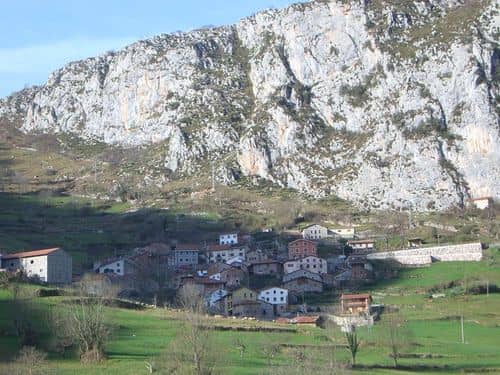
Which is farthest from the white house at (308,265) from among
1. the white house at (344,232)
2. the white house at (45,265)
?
the white house at (45,265)

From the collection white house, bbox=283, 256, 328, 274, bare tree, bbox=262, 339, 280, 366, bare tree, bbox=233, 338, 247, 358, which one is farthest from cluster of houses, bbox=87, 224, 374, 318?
bare tree, bbox=262, 339, 280, 366

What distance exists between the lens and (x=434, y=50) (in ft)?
533

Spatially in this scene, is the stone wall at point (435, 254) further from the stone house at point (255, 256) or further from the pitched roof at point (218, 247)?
the pitched roof at point (218, 247)

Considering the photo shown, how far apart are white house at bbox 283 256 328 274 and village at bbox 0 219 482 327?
0.37 ft

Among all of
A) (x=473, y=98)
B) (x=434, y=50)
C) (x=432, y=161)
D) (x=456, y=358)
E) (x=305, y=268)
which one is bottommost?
(x=456, y=358)

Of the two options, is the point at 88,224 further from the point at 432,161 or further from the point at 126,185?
the point at 432,161

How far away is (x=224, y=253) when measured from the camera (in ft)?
392

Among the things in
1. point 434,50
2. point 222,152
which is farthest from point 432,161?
point 222,152

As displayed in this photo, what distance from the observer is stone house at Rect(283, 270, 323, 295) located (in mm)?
102688

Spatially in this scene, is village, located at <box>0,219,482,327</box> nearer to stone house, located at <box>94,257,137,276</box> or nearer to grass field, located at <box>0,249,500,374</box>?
stone house, located at <box>94,257,137,276</box>

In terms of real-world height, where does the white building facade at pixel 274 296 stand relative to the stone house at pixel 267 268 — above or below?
below

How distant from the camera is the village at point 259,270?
89250mm

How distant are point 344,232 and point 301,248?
56.7ft

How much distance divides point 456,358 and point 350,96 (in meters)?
114
